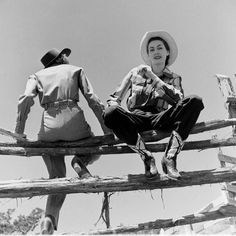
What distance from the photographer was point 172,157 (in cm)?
363

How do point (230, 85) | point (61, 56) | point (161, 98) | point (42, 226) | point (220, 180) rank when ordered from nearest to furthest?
point (42, 226) → point (220, 180) → point (161, 98) → point (61, 56) → point (230, 85)

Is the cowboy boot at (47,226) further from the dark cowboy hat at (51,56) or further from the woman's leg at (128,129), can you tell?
the dark cowboy hat at (51,56)

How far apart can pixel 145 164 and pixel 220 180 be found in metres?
0.91

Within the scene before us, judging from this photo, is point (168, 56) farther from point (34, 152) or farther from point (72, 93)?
point (34, 152)

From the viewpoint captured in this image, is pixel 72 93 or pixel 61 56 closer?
pixel 72 93

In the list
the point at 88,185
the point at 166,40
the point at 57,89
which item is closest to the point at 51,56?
the point at 57,89

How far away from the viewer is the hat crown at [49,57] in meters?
4.75

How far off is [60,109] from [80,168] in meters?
0.77

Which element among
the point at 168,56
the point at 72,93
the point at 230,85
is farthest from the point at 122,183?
the point at 230,85

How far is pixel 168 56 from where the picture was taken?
15.8 feet

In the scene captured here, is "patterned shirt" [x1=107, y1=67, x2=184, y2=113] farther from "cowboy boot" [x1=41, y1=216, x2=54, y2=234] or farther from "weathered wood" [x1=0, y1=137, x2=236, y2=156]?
"cowboy boot" [x1=41, y1=216, x2=54, y2=234]

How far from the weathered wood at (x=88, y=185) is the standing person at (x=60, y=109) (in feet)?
0.59

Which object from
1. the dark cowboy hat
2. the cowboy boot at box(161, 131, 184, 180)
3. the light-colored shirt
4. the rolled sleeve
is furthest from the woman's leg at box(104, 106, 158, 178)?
the dark cowboy hat

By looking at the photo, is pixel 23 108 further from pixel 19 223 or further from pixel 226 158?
pixel 19 223
